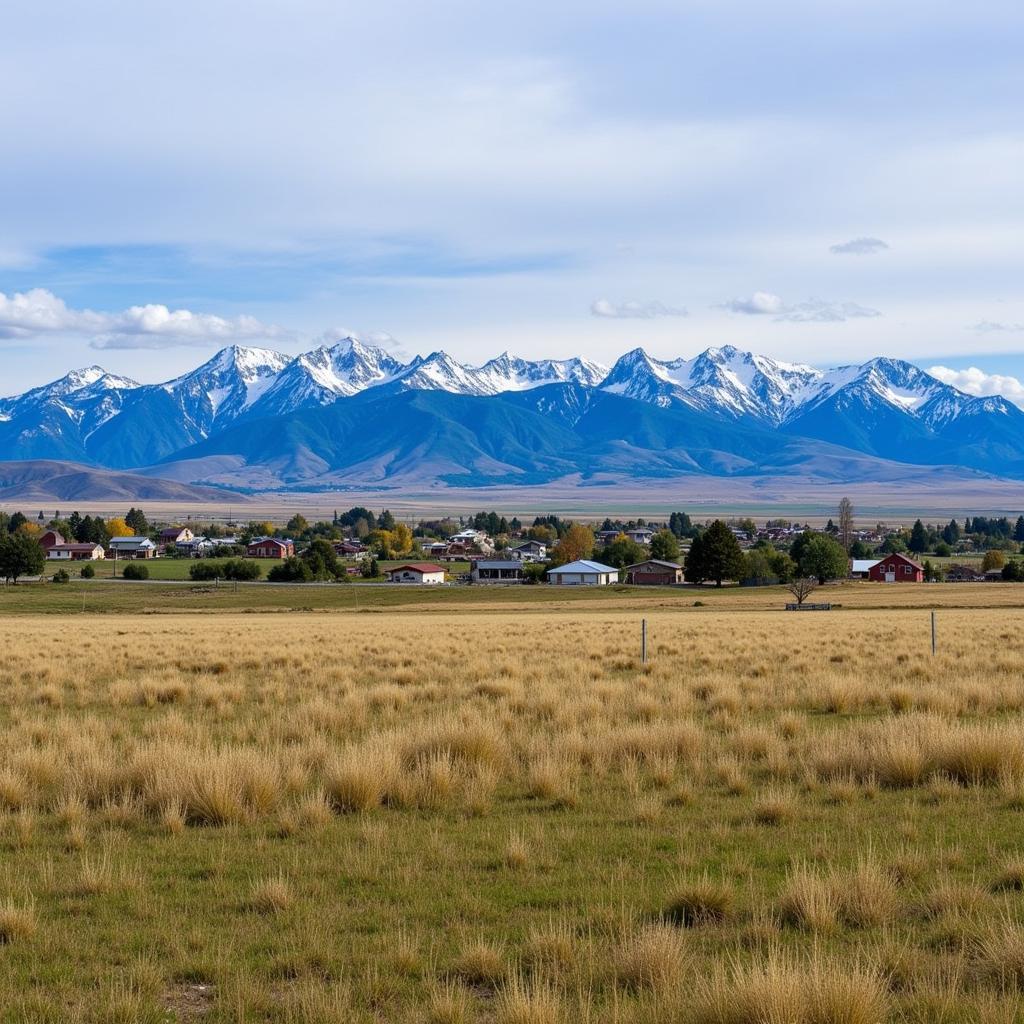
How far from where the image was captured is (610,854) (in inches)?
393

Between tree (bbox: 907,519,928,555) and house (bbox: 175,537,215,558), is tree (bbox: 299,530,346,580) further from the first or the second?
tree (bbox: 907,519,928,555)

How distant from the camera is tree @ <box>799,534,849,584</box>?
108 meters

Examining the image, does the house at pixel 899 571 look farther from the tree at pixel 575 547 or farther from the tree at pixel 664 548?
the tree at pixel 575 547

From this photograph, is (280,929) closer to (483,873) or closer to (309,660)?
(483,873)

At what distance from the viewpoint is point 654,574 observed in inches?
4788

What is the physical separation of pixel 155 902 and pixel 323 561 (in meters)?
111

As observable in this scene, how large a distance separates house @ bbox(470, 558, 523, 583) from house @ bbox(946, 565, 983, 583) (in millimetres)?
44705

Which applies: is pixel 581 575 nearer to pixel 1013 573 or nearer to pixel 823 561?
pixel 823 561

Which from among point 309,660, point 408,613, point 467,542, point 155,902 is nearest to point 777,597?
point 408,613

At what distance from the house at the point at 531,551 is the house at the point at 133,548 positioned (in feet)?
170

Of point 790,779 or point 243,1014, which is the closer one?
point 243,1014

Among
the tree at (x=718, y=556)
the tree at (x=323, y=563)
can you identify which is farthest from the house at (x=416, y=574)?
the tree at (x=718, y=556)

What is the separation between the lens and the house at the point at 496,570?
134875mm

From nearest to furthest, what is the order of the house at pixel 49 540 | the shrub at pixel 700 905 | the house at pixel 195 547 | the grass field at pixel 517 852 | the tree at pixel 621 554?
the grass field at pixel 517 852
the shrub at pixel 700 905
the tree at pixel 621 554
the house at pixel 49 540
the house at pixel 195 547
